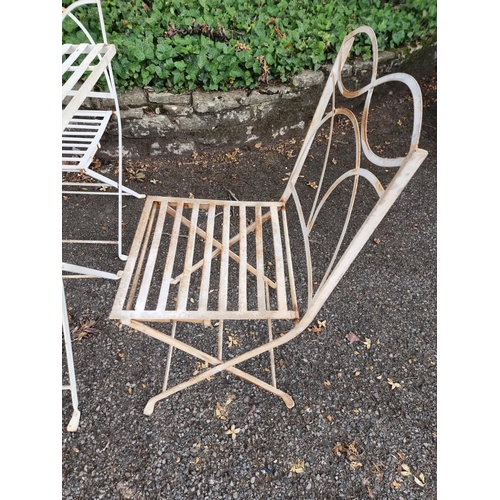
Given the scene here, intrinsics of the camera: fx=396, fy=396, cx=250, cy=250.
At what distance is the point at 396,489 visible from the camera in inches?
60.7

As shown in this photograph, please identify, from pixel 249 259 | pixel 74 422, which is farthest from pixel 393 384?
pixel 74 422

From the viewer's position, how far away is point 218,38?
2.89 meters

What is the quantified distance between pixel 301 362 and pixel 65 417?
1065 mm

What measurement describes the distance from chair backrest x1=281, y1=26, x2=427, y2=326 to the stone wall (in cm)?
27

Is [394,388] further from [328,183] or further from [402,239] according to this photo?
[328,183]

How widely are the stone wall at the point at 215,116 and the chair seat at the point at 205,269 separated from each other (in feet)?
3.05

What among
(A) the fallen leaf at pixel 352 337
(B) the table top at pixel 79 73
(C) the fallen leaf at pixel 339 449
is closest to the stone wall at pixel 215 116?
(B) the table top at pixel 79 73

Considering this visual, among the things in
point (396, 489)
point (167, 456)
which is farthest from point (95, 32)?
point (396, 489)

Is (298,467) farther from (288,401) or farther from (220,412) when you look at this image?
(220,412)

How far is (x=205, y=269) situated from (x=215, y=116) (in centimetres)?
174

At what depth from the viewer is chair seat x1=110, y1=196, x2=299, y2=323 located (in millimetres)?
1329

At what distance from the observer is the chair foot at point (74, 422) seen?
5.24 feet

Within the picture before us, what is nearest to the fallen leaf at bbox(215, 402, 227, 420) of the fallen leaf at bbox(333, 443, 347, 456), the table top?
the fallen leaf at bbox(333, 443, 347, 456)

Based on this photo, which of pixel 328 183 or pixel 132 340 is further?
pixel 328 183
